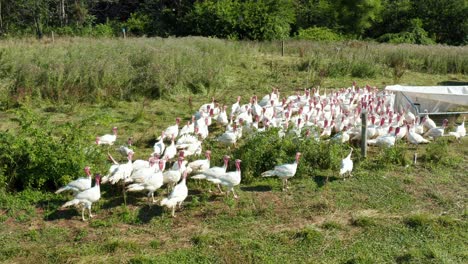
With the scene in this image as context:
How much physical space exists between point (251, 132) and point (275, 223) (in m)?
3.33

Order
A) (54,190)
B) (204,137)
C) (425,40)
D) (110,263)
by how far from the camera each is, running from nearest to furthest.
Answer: (110,263), (54,190), (204,137), (425,40)

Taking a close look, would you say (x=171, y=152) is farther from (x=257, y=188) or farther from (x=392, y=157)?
(x=392, y=157)

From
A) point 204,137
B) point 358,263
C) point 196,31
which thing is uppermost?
point 196,31

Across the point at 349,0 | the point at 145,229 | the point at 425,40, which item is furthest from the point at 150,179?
the point at 349,0

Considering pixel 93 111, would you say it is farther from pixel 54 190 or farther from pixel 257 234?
pixel 257 234

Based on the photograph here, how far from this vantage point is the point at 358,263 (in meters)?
5.47

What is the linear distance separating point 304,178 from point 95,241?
3.50 meters

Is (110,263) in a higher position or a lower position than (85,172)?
lower

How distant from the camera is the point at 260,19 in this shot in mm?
26281

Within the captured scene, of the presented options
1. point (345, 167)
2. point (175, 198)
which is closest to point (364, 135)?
point (345, 167)

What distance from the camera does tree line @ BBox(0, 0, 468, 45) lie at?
26.8m

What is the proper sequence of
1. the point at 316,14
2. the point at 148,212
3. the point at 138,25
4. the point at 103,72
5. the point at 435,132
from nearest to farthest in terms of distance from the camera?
the point at 148,212 → the point at 435,132 → the point at 103,72 → the point at 138,25 → the point at 316,14

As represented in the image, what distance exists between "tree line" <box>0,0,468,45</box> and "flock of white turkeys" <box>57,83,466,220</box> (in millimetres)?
14535

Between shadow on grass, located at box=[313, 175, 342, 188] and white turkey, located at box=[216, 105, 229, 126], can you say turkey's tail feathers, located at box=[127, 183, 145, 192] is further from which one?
white turkey, located at box=[216, 105, 229, 126]
